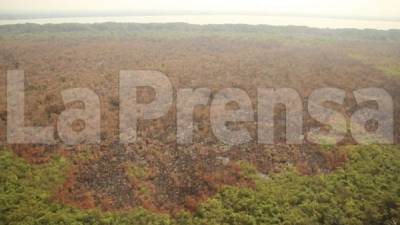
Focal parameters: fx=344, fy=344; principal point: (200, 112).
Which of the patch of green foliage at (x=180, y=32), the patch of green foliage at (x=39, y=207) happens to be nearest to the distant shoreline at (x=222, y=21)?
the patch of green foliage at (x=180, y=32)

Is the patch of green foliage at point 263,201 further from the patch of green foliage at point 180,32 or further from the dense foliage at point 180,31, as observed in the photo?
the dense foliage at point 180,31

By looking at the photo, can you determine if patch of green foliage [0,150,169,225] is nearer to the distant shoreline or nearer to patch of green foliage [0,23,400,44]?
patch of green foliage [0,23,400,44]

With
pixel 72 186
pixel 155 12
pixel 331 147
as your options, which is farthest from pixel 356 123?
pixel 155 12

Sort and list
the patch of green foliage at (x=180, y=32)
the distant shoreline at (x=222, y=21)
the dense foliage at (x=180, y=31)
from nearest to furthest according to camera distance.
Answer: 1. the patch of green foliage at (x=180, y=32)
2. the dense foliage at (x=180, y=31)
3. the distant shoreline at (x=222, y=21)

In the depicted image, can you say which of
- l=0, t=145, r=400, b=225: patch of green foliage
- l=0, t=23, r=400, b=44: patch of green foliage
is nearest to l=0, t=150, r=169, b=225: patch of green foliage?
l=0, t=145, r=400, b=225: patch of green foliage

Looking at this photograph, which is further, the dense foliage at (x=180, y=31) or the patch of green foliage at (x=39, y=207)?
the dense foliage at (x=180, y=31)

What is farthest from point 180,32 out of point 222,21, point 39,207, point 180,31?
point 39,207

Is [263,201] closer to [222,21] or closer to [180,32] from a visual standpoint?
[180,32]

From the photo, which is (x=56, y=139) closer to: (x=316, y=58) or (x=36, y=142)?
(x=36, y=142)
